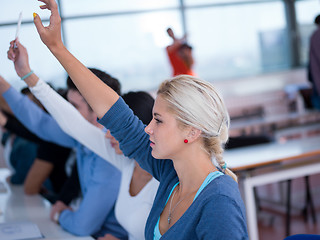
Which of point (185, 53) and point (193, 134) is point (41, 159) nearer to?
point (193, 134)

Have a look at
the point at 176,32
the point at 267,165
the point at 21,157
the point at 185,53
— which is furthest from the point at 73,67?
the point at 176,32

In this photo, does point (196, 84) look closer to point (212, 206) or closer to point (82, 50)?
point (212, 206)

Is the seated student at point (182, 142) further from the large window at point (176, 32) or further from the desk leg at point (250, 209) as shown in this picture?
the large window at point (176, 32)

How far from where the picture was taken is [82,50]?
722 centimetres

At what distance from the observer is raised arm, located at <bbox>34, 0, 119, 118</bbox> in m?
1.25

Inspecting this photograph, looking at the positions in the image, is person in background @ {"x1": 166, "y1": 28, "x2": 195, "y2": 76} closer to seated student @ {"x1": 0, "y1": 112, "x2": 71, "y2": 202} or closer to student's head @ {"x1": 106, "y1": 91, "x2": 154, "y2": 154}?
seated student @ {"x1": 0, "y1": 112, "x2": 71, "y2": 202}

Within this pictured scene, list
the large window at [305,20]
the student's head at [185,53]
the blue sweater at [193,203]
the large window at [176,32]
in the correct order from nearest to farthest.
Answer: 1. the blue sweater at [193,203]
2. the student's head at [185,53]
3. the large window at [176,32]
4. the large window at [305,20]

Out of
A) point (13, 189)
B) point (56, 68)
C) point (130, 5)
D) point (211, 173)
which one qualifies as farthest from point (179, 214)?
point (130, 5)

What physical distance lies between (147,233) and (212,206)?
35 centimetres

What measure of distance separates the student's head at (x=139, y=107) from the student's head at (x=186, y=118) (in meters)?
0.45

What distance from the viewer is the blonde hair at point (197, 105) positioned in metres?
1.35

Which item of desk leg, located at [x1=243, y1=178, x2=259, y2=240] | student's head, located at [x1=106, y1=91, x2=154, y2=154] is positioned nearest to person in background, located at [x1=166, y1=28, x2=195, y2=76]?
desk leg, located at [x1=243, y1=178, x2=259, y2=240]

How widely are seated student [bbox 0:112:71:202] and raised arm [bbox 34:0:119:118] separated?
1.69 meters

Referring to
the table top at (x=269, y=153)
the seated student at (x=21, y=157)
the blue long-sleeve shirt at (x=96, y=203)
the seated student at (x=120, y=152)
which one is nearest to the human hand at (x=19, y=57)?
the seated student at (x=120, y=152)
